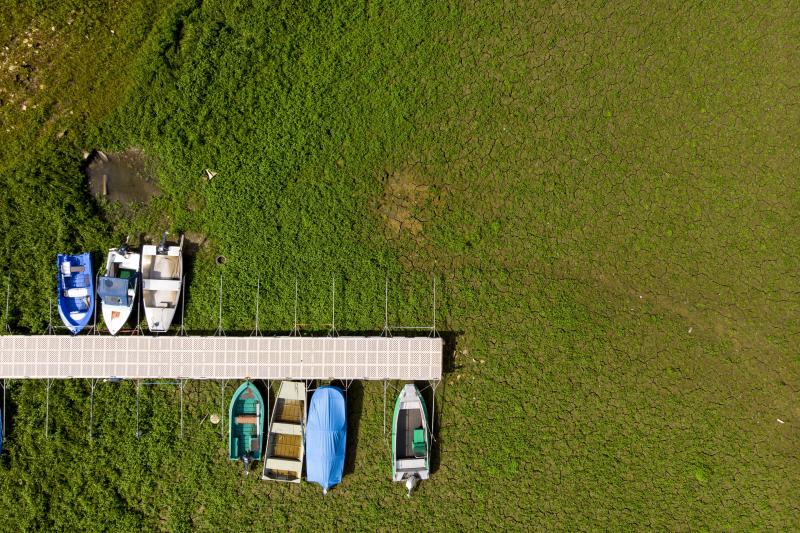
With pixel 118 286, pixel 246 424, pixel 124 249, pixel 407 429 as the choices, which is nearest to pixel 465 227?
pixel 407 429

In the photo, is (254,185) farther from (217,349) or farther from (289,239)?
(217,349)

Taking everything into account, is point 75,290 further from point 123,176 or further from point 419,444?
point 419,444

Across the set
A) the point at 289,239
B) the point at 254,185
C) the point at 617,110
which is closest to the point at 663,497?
the point at 617,110

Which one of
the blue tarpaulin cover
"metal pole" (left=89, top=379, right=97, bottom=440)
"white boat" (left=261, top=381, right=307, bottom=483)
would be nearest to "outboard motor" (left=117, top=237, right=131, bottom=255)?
the blue tarpaulin cover

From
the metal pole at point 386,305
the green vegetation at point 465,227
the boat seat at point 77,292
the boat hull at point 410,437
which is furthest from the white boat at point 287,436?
the boat seat at point 77,292

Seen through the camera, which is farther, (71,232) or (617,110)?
(617,110)

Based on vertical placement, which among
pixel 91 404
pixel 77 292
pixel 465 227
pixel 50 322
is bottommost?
pixel 91 404

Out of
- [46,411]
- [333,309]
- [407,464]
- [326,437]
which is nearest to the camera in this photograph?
[326,437]
